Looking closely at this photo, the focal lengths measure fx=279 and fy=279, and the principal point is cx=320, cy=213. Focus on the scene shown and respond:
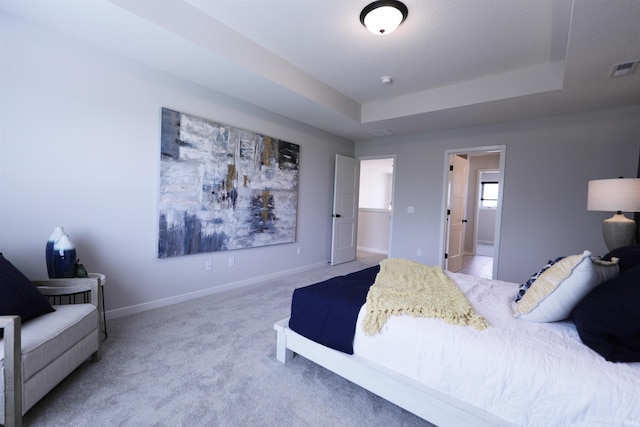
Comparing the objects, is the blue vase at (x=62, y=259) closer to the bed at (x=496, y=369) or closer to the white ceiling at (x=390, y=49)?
the white ceiling at (x=390, y=49)

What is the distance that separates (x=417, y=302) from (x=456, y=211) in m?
3.75

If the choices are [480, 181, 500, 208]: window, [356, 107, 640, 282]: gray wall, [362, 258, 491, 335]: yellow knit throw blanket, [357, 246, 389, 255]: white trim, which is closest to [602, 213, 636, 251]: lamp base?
[356, 107, 640, 282]: gray wall

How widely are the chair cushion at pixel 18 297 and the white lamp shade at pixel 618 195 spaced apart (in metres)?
4.35

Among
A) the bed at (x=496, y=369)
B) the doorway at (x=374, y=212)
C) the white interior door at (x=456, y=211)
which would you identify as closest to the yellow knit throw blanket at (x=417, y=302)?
→ the bed at (x=496, y=369)

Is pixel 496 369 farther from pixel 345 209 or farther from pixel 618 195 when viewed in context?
pixel 345 209

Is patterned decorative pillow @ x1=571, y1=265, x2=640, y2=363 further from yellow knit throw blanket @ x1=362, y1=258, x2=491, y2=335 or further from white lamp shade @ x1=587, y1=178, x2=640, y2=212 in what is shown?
white lamp shade @ x1=587, y1=178, x2=640, y2=212

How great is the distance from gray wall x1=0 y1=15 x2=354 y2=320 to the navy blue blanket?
71.8 inches

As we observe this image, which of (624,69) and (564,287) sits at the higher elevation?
(624,69)

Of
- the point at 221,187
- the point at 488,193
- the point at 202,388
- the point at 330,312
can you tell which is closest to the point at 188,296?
the point at 221,187

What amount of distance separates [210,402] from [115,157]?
7.32 feet

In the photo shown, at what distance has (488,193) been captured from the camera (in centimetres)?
828

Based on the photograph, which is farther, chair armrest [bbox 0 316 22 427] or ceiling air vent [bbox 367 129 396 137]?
ceiling air vent [bbox 367 129 396 137]

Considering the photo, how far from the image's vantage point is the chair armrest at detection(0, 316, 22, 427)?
1.28m

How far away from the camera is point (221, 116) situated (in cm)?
332
